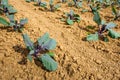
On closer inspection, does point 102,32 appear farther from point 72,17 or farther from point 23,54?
point 23,54

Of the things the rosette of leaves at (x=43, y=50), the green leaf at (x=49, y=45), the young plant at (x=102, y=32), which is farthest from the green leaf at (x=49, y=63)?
the young plant at (x=102, y=32)

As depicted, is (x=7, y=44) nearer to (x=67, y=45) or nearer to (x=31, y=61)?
(x=31, y=61)

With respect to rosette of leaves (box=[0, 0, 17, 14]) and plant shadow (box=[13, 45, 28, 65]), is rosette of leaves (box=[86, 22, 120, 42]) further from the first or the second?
rosette of leaves (box=[0, 0, 17, 14])

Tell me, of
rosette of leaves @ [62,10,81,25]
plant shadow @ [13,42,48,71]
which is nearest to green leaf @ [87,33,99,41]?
rosette of leaves @ [62,10,81,25]

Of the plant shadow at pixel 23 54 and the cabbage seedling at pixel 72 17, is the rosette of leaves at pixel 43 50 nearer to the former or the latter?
the plant shadow at pixel 23 54

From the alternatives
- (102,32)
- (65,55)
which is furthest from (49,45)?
(102,32)

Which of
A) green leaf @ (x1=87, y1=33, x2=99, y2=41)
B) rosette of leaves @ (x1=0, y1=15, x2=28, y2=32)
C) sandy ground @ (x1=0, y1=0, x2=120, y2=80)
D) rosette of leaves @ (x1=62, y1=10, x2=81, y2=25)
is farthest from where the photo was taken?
rosette of leaves @ (x1=62, y1=10, x2=81, y2=25)
